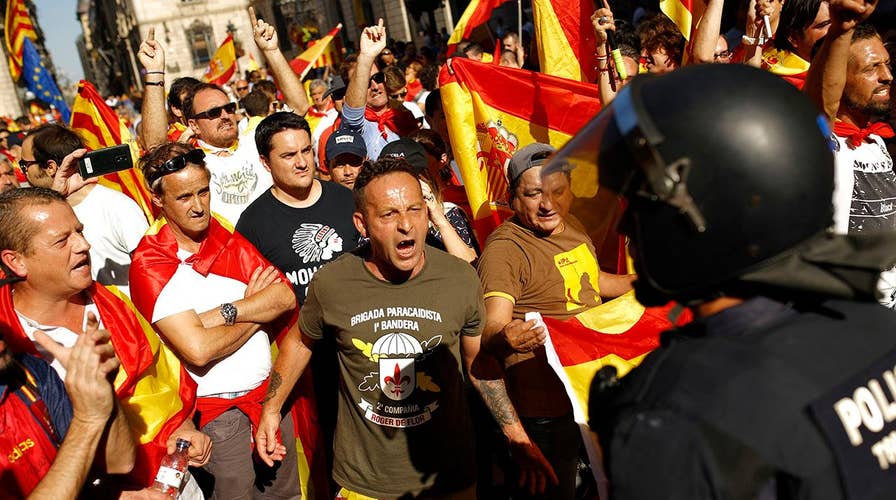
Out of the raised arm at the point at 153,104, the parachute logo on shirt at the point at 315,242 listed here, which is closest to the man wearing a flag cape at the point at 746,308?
the parachute logo on shirt at the point at 315,242

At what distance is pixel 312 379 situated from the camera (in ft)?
14.6

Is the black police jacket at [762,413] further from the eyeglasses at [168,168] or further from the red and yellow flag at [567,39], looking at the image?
the red and yellow flag at [567,39]

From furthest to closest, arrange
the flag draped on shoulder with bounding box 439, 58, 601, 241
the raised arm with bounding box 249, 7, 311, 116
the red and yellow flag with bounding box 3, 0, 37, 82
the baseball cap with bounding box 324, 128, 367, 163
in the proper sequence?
the red and yellow flag with bounding box 3, 0, 37, 82 < the raised arm with bounding box 249, 7, 311, 116 < the baseball cap with bounding box 324, 128, 367, 163 < the flag draped on shoulder with bounding box 439, 58, 601, 241

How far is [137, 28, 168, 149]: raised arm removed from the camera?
5730 mm

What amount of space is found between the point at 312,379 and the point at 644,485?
3.33 metres

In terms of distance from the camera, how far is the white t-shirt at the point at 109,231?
5160 mm

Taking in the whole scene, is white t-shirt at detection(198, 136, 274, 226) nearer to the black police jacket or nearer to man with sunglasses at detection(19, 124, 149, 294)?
man with sunglasses at detection(19, 124, 149, 294)

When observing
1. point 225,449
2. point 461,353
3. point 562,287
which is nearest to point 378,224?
point 461,353

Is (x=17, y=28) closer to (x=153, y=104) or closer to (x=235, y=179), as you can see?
(x=153, y=104)

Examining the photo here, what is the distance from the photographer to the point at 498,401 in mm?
3473

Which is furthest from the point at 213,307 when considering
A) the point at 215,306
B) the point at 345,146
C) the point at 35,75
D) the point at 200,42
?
the point at 200,42

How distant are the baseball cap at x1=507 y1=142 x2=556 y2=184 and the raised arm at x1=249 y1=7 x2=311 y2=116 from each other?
317 centimetres

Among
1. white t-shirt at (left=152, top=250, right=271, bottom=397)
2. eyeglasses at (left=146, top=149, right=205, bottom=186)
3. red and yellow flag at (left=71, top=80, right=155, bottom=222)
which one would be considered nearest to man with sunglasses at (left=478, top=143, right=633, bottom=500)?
white t-shirt at (left=152, top=250, right=271, bottom=397)

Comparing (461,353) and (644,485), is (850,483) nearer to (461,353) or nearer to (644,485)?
(644,485)
